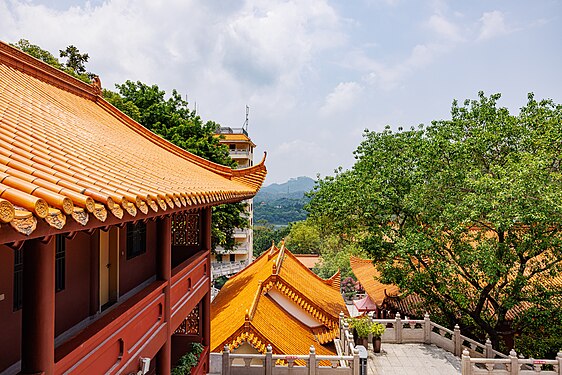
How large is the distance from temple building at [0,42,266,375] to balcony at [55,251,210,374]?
14 millimetres

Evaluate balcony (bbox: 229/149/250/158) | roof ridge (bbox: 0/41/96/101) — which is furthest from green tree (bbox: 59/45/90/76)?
balcony (bbox: 229/149/250/158)

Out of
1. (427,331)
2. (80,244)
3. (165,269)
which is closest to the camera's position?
(80,244)

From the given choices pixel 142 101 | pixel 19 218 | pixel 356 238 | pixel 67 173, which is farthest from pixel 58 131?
pixel 142 101

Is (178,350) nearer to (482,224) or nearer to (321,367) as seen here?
(321,367)

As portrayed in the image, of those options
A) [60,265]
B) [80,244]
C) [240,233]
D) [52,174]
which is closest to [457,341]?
[80,244]

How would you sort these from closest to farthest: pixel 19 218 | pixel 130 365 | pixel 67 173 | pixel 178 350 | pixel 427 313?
pixel 19 218 → pixel 67 173 → pixel 130 365 → pixel 178 350 → pixel 427 313

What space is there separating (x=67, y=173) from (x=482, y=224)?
11051 mm

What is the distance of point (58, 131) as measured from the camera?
3.68m

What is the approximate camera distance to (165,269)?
463cm

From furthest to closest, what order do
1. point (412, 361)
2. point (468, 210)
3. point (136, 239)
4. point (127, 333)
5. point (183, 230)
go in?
point (412, 361) < point (468, 210) < point (183, 230) < point (136, 239) < point (127, 333)

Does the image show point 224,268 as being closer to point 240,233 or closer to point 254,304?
point 240,233

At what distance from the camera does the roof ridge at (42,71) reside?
545 cm

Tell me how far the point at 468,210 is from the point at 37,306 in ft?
33.3

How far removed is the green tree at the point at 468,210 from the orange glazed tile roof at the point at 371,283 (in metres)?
3.27
